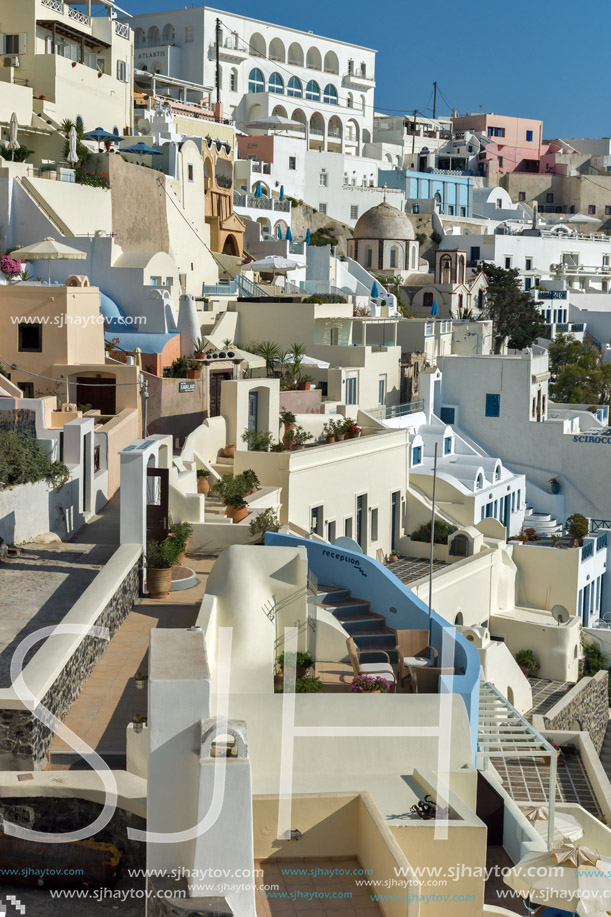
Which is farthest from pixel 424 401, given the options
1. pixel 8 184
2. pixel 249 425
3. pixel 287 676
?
pixel 287 676

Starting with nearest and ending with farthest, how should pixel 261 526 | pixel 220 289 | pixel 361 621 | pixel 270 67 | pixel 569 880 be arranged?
pixel 569 880 < pixel 361 621 < pixel 261 526 < pixel 220 289 < pixel 270 67

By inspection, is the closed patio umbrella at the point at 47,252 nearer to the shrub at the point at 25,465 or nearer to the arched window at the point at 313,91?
the shrub at the point at 25,465

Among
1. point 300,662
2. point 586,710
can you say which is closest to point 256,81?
point 586,710

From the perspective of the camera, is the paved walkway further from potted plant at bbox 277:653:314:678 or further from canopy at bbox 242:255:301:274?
canopy at bbox 242:255:301:274

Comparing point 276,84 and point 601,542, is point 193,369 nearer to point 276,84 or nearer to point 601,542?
point 601,542

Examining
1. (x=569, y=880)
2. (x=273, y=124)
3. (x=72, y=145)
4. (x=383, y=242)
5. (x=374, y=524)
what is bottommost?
(x=569, y=880)

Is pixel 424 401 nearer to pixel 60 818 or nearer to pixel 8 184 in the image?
pixel 8 184

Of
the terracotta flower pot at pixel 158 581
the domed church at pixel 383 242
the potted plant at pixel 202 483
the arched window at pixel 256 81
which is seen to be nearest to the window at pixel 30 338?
the potted plant at pixel 202 483
